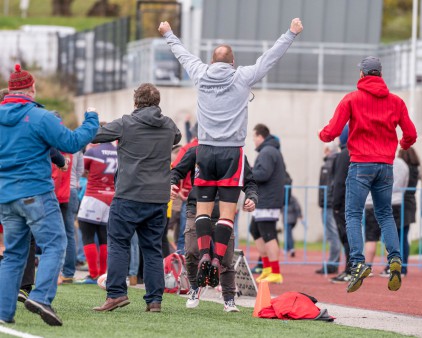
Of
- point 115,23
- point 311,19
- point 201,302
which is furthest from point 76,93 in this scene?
point 201,302

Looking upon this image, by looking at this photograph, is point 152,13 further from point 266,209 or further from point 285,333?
point 285,333

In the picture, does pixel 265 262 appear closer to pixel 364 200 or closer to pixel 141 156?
pixel 364 200

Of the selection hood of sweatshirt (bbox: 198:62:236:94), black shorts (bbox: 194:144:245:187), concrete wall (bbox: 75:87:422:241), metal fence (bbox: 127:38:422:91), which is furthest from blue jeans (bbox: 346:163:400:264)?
concrete wall (bbox: 75:87:422:241)

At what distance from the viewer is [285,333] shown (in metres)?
9.34

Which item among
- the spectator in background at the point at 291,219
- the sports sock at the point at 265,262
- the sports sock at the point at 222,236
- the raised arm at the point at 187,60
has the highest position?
the raised arm at the point at 187,60

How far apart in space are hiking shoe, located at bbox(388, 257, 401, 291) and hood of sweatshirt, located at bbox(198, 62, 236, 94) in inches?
84.9

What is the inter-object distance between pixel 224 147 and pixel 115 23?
21.6 metres

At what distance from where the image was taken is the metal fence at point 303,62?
26.1 meters

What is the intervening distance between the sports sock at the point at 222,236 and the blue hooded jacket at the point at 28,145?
1.94 m

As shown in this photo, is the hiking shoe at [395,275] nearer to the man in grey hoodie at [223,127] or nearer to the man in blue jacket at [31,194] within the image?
the man in grey hoodie at [223,127]

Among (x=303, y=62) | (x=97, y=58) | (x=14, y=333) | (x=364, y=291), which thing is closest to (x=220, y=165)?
(x=14, y=333)

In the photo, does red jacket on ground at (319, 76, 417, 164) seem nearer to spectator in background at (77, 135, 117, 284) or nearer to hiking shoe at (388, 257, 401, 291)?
hiking shoe at (388, 257, 401, 291)

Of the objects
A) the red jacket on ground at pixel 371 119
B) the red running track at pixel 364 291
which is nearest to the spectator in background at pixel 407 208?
the red running track at pixel 364 291

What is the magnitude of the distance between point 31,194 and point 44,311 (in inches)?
34.7
